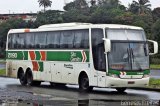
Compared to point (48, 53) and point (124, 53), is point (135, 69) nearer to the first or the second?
point (124, 53)

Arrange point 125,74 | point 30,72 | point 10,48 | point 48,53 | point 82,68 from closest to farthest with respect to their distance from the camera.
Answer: point 125,74
point 82,68
point 48,53
point 30,72
point 10,48

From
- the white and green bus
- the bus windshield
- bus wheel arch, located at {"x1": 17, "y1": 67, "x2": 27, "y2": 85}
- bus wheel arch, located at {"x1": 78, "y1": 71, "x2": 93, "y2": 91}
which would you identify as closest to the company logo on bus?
bus wheel arch, located at {"x1": 17, "y1": 67, "x2": 27, "y2": 85}

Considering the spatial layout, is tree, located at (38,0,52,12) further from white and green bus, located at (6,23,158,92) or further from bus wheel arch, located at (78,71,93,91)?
bus wheel arch, located at (78,71,93,91)

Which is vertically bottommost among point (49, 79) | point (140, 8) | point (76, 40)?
point (49, 79)

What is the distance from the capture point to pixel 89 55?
24.8 meters

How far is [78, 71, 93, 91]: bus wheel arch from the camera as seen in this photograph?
985 inches

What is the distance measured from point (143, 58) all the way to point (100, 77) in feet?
7.12

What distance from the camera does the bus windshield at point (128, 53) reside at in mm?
23578

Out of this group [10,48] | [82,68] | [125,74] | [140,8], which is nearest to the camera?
[125,74]

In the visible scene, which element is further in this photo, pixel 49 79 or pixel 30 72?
pixel 30 72

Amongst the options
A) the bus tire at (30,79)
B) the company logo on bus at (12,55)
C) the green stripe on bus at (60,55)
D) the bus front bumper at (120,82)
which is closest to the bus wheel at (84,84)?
the green stripe on bus at (60,55)

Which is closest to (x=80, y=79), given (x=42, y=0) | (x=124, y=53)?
(x=124, y=53)

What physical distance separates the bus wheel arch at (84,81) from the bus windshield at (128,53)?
6.81 feet

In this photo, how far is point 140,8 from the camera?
479 ft
